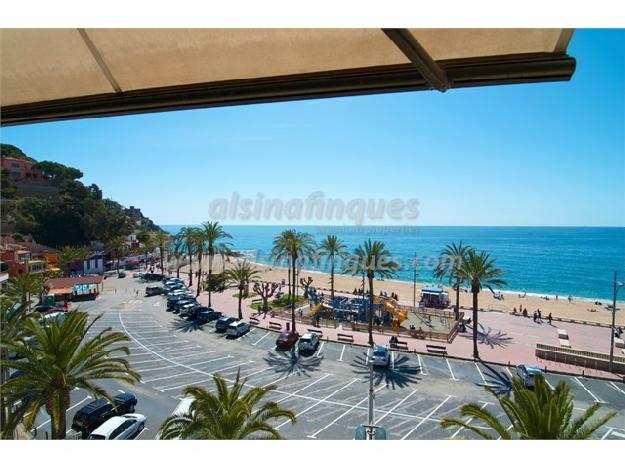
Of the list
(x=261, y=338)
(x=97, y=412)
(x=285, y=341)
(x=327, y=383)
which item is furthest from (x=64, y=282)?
(x=327, y=383)

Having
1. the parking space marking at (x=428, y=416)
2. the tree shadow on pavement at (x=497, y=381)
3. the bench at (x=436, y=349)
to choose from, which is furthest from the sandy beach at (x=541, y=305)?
the parking space marking at (x=428, y=416)

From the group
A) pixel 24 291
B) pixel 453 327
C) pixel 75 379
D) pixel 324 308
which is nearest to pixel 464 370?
pixel 453 327

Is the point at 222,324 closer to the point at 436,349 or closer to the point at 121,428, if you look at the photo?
the point at 121,428

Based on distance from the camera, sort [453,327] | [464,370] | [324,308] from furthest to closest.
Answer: [324,308] < [453,327] < [464,370]

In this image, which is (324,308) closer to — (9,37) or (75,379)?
(75,379)

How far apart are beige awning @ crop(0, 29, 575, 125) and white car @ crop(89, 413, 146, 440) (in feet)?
43.1

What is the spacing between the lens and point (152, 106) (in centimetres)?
228

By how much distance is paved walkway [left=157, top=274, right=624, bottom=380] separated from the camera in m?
21.5

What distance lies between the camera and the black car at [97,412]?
512 inches

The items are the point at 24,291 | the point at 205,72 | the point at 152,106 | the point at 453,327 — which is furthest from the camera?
the point at 453,327

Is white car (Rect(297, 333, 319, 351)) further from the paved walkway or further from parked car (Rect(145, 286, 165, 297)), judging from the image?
parked car (Rect(145, 286, 165, 297))

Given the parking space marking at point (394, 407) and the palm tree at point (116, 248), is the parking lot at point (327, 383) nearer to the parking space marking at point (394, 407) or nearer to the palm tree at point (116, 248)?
the parking space marking at point (394, 407)

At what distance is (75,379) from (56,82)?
10015 millimetres
